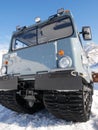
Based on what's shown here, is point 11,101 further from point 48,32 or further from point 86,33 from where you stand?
point 86,33

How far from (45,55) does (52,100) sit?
98 cm

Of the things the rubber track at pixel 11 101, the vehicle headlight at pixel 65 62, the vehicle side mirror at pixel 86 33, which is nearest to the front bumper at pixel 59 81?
the vehicle headlight at pixel 65 62

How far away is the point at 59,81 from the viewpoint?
3443mm

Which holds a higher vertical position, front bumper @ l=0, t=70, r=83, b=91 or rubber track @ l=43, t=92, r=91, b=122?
front bumper @ l=0, t=70, r=83, b=91

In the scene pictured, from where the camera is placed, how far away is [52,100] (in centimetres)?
376

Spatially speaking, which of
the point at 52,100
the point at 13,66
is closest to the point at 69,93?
the point at 52,100

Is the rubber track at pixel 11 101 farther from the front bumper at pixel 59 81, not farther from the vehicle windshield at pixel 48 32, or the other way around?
the vehicle windshield at pixel 48 32

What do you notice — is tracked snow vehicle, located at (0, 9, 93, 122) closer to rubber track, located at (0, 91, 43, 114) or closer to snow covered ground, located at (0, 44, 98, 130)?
rubber track, located at (0, 91, 43, 114)

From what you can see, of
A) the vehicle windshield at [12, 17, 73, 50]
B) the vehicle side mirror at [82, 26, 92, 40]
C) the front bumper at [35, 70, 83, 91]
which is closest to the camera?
the front bumper at [35, 70, 83, 91]

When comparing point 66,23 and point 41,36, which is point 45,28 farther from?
point 66,23

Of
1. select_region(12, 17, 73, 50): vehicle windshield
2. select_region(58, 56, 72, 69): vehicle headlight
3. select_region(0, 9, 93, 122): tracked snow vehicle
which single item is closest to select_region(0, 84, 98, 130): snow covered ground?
select_region(0, 9, 93, 122): tracked snow vehicle

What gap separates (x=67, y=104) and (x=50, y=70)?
0.78m

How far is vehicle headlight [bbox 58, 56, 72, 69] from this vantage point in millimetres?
3659

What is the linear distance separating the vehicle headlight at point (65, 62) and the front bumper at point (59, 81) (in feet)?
0.60
